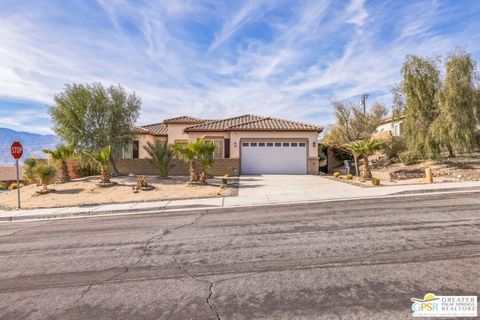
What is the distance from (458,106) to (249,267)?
2056 cm

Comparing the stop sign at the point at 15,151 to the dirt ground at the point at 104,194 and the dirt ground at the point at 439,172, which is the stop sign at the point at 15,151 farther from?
the dirt ground at the point at 439,172

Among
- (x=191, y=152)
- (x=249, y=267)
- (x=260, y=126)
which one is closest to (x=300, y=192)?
(x=191, y=152)

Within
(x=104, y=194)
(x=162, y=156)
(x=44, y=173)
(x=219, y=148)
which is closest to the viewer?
(x=104, y=194)

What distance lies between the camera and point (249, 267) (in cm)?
561

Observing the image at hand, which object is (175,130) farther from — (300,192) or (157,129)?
(300,192)

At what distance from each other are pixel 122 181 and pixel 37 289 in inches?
659

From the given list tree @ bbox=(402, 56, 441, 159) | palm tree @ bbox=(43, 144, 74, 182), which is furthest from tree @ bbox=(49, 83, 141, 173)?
tree @ bbox=(402, 56, 441, 159)

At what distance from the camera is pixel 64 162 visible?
22.1m

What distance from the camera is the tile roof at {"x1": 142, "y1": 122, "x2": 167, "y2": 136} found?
33.6m

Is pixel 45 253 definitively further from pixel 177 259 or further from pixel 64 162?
pixel 64 162

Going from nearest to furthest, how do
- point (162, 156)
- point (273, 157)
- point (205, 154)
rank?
1. point (205, 154)
2. point (162, 156)
3. point (273, 157)

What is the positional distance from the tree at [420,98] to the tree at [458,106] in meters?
1.15

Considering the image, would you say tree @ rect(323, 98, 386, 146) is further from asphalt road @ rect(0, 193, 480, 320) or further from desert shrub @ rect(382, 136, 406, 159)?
asphalt road @ rect(0, 193, 480, 320)

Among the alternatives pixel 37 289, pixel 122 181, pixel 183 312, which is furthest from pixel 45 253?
pixel 122 181
